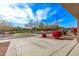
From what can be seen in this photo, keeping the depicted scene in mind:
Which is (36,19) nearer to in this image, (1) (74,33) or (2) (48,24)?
(2) (48,24)

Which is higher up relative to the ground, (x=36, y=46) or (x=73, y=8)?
(x=73, y=8)

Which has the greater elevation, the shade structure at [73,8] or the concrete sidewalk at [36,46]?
the shade structure at [73,8]

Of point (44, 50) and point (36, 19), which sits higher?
point (36, 19)

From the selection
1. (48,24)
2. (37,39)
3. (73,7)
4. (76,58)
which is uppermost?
(73,7)

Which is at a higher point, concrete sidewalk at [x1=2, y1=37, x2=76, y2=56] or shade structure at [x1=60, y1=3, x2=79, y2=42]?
shade structure at [x1=60, y1=3, x2=79, y2=42]

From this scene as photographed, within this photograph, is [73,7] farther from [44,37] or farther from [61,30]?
[44,37]

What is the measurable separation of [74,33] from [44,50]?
1.51 feet

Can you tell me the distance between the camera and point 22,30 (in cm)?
324

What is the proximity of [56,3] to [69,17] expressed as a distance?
25cm

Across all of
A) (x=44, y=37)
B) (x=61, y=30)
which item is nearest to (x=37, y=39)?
(x=44, y=37)

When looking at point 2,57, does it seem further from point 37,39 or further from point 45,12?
point 45,12

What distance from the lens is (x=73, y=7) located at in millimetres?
3154

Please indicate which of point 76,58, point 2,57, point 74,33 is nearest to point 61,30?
point 74,33

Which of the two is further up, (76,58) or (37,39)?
(37,39)
